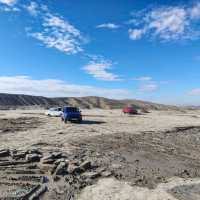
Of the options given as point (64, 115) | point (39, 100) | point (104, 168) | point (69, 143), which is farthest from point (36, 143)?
point (39, 100)

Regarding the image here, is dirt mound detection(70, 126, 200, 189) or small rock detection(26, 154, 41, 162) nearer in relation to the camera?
dirt mound detection(70, 126, 200, 189)

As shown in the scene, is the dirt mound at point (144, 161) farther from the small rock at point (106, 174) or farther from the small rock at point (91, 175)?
the small rock at point (91, 175)

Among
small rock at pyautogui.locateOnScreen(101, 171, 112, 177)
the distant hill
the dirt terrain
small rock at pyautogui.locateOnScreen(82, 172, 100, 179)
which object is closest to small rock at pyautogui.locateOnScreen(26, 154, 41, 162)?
the dirt terrain

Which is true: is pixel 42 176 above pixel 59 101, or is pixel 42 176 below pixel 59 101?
below

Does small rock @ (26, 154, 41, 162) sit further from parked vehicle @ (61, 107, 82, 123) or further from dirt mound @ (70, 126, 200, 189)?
parked vehicle @ (61, 107, 82, 123)

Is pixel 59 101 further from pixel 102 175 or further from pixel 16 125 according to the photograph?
pixel 102 175

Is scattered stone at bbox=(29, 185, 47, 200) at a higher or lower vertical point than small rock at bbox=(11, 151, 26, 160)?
lower

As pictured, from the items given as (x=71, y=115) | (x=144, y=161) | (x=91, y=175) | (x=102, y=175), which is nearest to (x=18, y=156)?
(x=91, y=175)

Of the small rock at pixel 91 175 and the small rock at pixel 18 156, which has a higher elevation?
the small rock at pixel 18 156

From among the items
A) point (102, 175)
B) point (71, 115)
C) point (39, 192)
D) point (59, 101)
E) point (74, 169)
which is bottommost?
point (39, 192)

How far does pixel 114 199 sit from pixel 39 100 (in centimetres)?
14116

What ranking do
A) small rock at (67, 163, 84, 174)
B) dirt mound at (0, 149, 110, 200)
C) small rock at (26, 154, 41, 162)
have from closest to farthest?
dirt mound at (0, 149, 110, 200) → small rock at (67, 163, 84, 174) → small rock at (26, 154, 41, 162)

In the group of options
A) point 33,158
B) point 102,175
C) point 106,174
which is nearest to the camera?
point 102,175

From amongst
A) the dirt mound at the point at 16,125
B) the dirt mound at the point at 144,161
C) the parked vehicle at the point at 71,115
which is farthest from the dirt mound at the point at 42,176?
the parked vehicle at the point at 71,115
